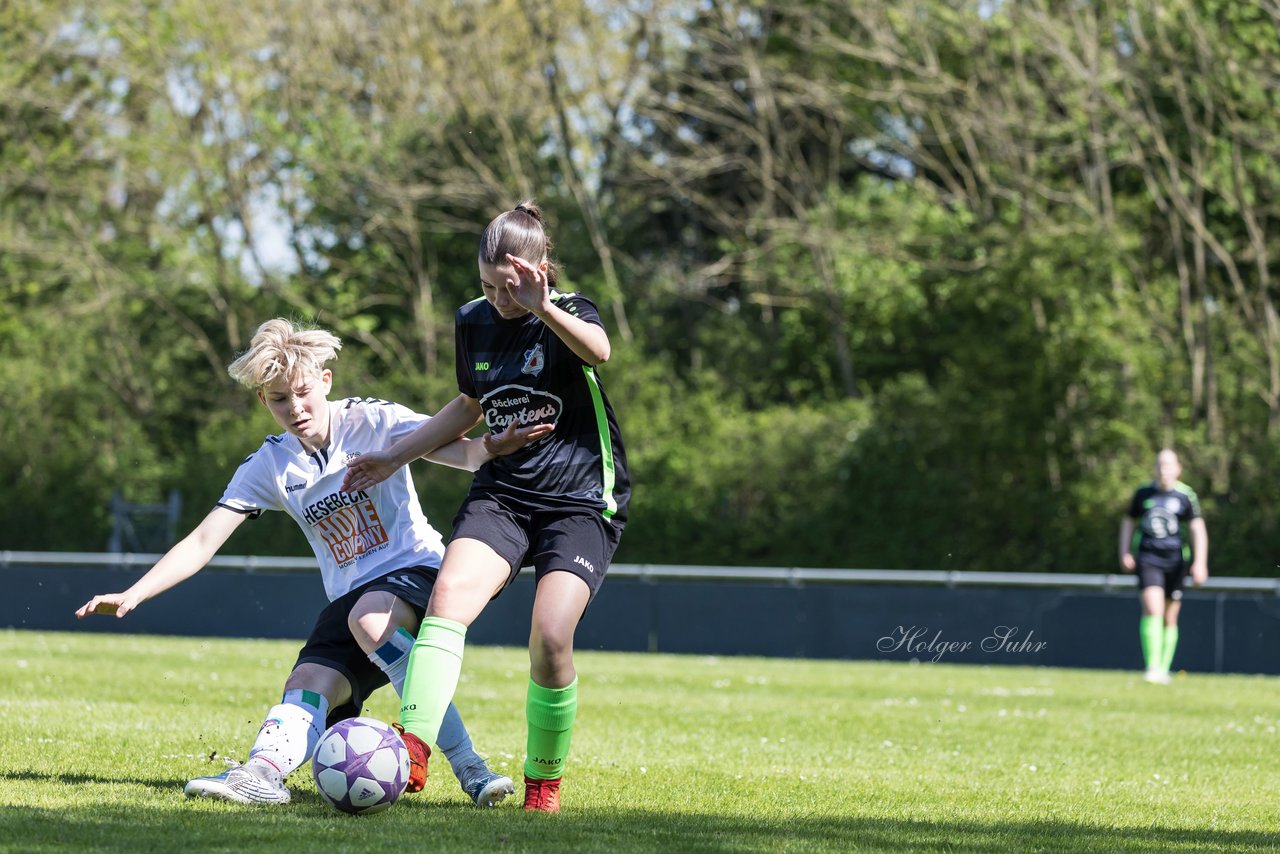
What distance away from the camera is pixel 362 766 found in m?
5.04

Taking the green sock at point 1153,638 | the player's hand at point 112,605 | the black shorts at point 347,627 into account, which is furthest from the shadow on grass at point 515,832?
the green sock at point 1153,638

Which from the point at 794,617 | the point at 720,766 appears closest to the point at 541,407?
the point at 720,766

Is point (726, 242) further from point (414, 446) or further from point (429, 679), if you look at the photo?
point (429, 679)

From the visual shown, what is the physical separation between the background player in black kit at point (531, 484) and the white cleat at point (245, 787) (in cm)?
58

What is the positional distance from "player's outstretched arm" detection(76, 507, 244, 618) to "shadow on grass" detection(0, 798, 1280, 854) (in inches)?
25.7

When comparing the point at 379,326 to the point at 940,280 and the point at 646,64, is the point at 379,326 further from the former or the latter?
the point at 940,280

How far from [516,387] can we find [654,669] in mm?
10383

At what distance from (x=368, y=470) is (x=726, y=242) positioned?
73.8 ft

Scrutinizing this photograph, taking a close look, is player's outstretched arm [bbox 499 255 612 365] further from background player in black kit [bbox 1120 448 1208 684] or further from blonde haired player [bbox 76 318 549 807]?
background player in black kit [bbox 1120 448 1208 684]

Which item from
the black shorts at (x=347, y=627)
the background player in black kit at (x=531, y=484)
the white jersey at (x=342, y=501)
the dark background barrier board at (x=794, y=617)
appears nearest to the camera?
the background player in black kit at (x=531, y=484)

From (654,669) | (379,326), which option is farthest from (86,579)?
(379,326)

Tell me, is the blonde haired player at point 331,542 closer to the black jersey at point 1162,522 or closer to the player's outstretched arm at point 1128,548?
the player's outstretched arm at point 1128,548

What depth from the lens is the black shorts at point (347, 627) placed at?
222 inches

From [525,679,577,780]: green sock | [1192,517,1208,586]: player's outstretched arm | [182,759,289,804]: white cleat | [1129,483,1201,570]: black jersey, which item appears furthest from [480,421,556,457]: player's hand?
[1129,483,1201,570]: black jersey
